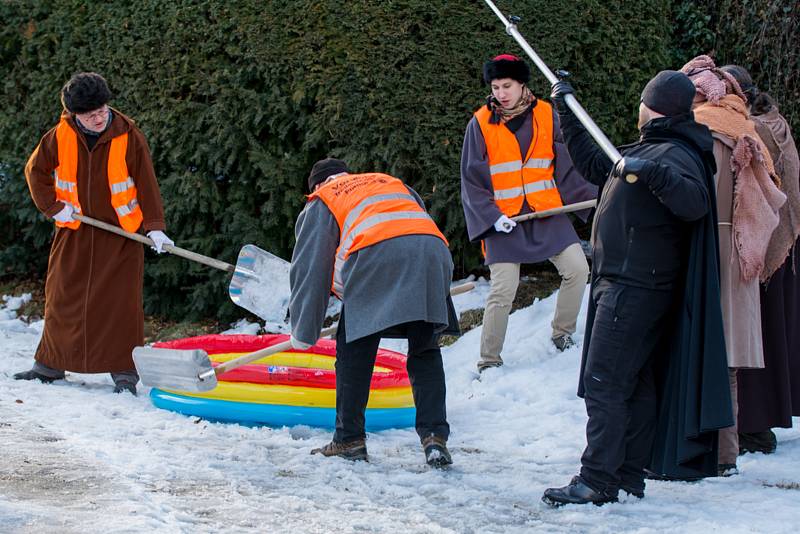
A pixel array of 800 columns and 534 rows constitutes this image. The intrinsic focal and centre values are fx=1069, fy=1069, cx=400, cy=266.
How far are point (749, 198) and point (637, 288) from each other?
0.89 metres

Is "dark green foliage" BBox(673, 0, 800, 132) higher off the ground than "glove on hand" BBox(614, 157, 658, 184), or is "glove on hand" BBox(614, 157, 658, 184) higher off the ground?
"dark green foliage" BBox(673, 0, 800, 132)

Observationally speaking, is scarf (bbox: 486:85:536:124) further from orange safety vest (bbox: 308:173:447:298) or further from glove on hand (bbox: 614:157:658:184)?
glove on hand (bbox: 614:157:658:184)

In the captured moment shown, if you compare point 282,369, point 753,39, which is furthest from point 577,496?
point 753,39

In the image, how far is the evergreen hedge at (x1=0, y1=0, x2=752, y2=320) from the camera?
7762 mm

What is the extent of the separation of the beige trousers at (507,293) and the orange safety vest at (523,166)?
0.34m

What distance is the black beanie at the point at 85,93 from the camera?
6453 mm

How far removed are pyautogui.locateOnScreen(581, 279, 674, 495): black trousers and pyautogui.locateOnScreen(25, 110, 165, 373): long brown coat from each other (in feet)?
11.2

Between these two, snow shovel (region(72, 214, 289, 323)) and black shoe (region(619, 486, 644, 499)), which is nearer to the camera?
black shoe (region(619, 486, 644, 499))

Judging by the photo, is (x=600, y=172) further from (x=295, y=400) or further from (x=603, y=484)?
(x=295, y=400)

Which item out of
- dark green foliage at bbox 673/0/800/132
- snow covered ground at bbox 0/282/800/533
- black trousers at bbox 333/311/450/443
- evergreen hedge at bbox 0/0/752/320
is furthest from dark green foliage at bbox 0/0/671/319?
black trousers at bbox 333/311/450/443

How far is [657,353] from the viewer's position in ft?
14.8

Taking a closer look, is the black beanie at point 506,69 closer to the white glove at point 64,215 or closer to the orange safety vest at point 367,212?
the orange safety vest at point 367,212

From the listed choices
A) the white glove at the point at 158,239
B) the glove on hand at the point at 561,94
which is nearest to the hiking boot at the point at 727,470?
the glove on hand at the point at 561,94

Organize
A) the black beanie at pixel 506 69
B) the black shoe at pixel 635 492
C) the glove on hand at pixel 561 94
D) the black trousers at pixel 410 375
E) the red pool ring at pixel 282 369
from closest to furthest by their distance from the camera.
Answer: the black shoe at pixel 635 492, the glove on hand at pixel 561 94, the black trousers at pixel 410 375, the red pool ring at pixel 282 369, the black beanie at pixel 506 69
